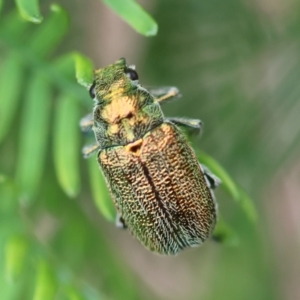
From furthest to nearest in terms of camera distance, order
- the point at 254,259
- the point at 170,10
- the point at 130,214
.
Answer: the point at 254,259 → the point at 170,10 → the point at 130,214

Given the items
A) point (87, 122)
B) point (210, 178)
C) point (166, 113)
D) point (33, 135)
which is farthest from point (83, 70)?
point (166, 113)

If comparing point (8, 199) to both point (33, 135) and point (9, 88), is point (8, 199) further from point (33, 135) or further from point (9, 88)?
point (9, 88)

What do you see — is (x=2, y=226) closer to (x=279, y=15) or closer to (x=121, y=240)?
(x=279, y=15)

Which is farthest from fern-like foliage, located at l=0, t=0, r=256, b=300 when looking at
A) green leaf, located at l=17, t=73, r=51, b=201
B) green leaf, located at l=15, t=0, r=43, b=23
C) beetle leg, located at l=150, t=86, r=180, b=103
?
beetle leg, located at l=150, t=86, r=180, b=103

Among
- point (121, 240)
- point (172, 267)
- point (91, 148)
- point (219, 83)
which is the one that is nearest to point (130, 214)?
point (91, 148)

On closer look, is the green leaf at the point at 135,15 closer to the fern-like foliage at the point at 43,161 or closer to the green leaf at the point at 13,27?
the fern-like foliage at the point at 43,161

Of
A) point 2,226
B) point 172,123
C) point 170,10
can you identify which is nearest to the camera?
point 2,226

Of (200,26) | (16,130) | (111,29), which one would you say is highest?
(200,26)
